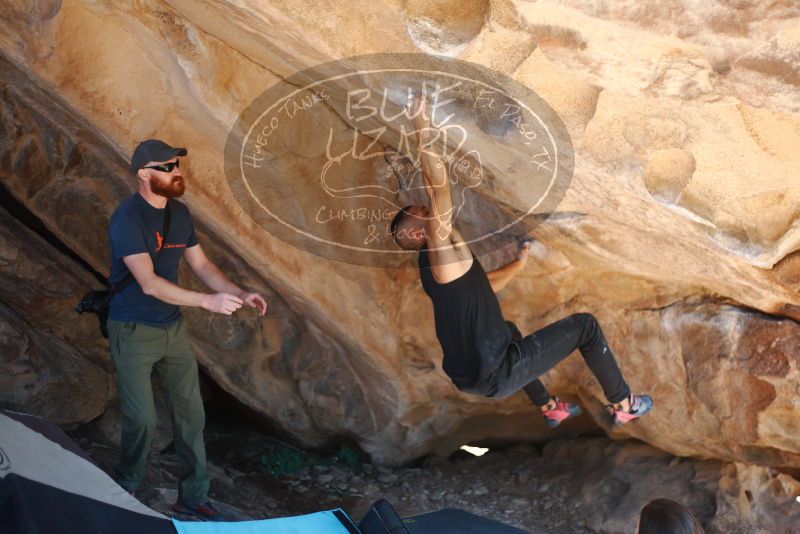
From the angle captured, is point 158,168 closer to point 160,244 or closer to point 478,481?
point 160,244

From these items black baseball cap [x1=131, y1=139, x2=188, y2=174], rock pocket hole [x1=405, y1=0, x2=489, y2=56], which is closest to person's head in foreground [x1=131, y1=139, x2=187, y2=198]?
black baseball cap [x1=131, y1=139, x2=188, y2=174]

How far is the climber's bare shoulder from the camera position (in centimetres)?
336

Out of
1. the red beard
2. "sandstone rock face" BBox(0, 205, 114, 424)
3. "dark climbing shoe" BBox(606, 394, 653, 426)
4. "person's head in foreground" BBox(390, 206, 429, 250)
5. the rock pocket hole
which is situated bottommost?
"dark climbing shoe" BBox(606, 394, 653, 426)

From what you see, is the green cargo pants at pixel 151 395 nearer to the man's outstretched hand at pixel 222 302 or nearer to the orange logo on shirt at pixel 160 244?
the orange logo on shirt at pixel 160 244

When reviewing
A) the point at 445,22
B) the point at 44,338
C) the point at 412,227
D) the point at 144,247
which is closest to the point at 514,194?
the point at 412,227

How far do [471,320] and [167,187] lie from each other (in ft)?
4.34

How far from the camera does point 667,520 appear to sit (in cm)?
243

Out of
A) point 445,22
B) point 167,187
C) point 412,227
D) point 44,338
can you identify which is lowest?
point 44,338

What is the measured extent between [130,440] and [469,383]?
144cm

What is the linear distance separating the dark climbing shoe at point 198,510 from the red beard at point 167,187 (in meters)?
1.41

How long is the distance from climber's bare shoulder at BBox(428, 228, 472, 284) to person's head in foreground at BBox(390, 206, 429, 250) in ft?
0.24

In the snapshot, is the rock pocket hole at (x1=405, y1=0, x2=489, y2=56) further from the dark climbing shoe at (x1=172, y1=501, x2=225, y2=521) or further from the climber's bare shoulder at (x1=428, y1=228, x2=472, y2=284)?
the dark climbing shoe at (x1=172, y1=501, x2=225, y2=521)

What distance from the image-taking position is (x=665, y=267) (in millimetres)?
4004
